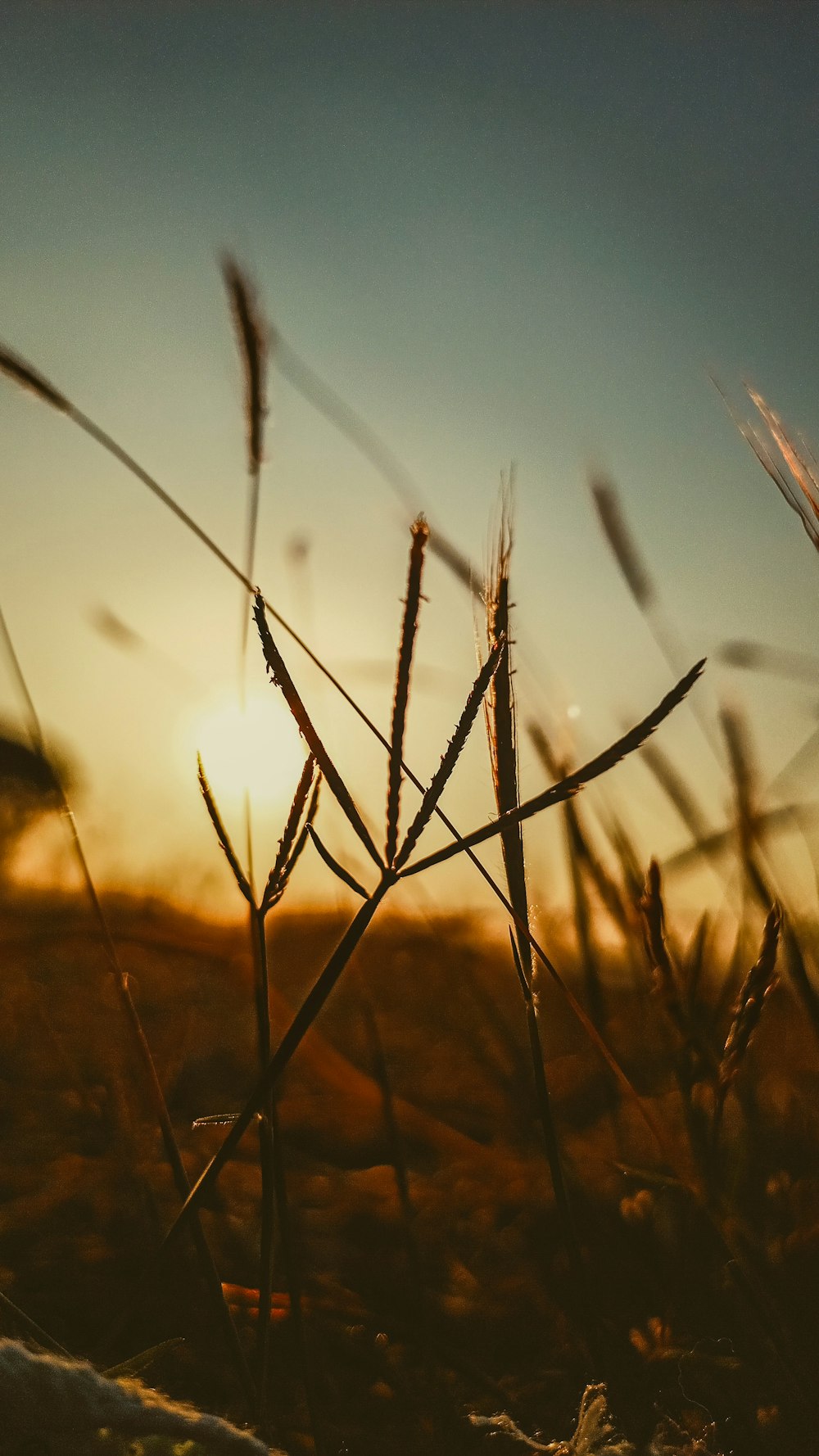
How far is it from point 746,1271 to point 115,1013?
85 cm

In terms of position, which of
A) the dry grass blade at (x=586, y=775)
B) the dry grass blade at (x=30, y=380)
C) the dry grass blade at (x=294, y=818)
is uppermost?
the dry grass blade at (x=30, y=380)

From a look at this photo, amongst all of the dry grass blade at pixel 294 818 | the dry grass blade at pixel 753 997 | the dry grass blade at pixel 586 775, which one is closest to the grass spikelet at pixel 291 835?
the dry grass blade at pixel 294 818

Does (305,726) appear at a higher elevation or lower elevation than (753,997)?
higher

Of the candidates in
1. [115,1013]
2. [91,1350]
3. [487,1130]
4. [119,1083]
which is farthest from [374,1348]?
[115,1013]

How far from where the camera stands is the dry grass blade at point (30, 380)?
507 mm

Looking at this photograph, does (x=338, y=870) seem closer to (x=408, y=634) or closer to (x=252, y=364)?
(x=408, y=634)

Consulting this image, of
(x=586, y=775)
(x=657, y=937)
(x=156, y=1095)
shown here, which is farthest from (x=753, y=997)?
(x=156, y=1095)

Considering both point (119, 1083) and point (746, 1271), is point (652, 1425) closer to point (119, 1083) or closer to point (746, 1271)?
point (746, 1271)

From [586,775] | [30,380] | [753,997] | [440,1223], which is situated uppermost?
[30,380]

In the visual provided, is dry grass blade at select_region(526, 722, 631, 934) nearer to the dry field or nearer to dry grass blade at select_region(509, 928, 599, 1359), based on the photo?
the dry field

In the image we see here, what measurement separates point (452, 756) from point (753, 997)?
26cm

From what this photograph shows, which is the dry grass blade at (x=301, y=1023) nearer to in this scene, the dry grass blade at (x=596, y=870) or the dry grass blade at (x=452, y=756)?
the dry grass blade at (x=452, y=756)

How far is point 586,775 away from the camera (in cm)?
32

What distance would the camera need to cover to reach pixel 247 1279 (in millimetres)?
648
